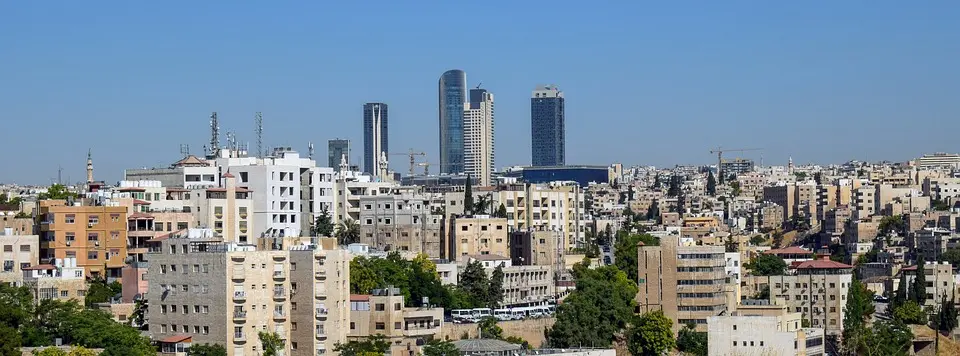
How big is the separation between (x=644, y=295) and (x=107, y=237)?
21.3 metres

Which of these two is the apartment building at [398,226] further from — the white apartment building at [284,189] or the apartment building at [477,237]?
the white apartment building at [284,189]

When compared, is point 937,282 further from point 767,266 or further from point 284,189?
point 284,189

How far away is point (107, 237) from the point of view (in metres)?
67.0

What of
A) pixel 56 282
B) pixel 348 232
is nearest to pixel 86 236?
pixel 56 282

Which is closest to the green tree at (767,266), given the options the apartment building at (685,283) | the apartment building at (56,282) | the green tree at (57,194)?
the apartment building at (685,283)

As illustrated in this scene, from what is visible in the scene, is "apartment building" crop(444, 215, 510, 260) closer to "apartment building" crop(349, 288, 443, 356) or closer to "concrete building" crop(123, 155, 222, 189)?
"concrete building" crop(123, 155, 222, 189)

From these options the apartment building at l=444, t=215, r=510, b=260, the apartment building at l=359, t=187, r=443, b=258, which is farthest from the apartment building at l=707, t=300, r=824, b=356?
the apartment building at l=359, t=187, r=443, b=258

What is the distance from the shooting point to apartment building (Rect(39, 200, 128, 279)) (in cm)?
6650

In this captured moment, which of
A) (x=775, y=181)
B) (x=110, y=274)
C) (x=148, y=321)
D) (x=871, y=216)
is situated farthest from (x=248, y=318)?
(x=775, y=181)

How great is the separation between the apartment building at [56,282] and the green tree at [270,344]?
642cm

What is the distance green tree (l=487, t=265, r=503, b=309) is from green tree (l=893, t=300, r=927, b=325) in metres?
19.8

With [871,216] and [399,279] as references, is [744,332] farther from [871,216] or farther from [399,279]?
[871,216]

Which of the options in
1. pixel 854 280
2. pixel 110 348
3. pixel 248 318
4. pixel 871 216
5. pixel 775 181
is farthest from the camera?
pixel 775 181

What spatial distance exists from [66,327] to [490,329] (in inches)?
616
